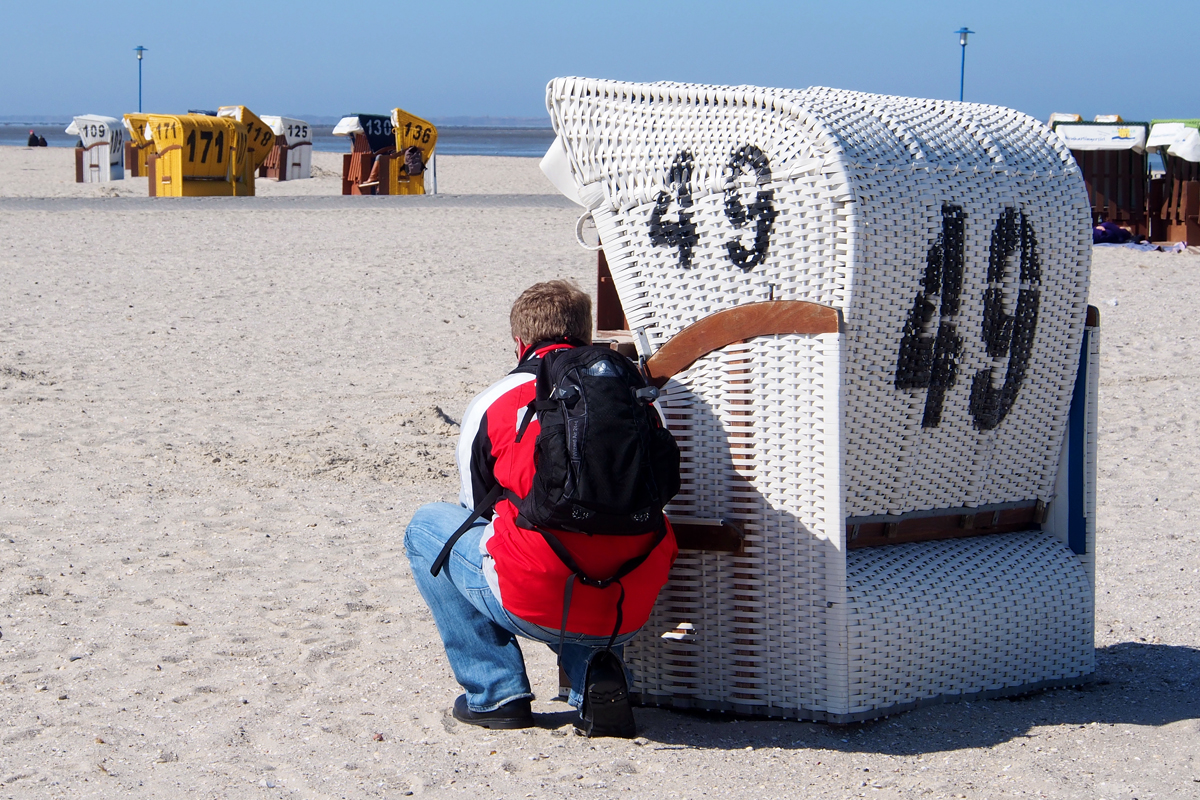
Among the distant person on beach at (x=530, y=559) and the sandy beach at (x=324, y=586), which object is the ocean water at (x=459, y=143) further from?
the distant person on beach at (x=530, y=559)

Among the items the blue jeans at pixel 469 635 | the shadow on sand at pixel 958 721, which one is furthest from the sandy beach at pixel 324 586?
the blue jeans at pixel 469 635

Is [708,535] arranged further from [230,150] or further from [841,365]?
[230,150]

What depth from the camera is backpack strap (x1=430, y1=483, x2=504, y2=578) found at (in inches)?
121

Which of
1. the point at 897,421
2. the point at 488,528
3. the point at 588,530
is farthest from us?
the point at 897,421

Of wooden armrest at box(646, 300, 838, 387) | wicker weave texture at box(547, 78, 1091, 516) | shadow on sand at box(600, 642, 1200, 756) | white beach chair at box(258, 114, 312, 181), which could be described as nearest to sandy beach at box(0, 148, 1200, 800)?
shadow on sand at box(600, 642, 1200, 756)

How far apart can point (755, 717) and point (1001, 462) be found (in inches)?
40.0

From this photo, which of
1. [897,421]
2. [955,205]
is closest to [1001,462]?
[897,421]

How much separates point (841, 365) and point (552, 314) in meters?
0.73

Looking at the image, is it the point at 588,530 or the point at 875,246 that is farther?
the point at 875,246

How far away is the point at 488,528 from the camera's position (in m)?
3.12

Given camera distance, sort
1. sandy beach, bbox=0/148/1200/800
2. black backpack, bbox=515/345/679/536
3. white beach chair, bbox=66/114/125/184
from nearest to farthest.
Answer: black backpack, bbox=515/345/679/536
sandy beach, bbox=0/148/1200/800
white beach chair, bbox=66/114/125/184

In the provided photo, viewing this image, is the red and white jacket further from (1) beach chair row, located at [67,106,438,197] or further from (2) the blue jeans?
(1) beach chair row, located at [67,106,438,197]

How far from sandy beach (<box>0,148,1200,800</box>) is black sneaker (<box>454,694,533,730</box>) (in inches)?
2.0

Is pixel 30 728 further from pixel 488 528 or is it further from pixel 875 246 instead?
pixel 875 246
